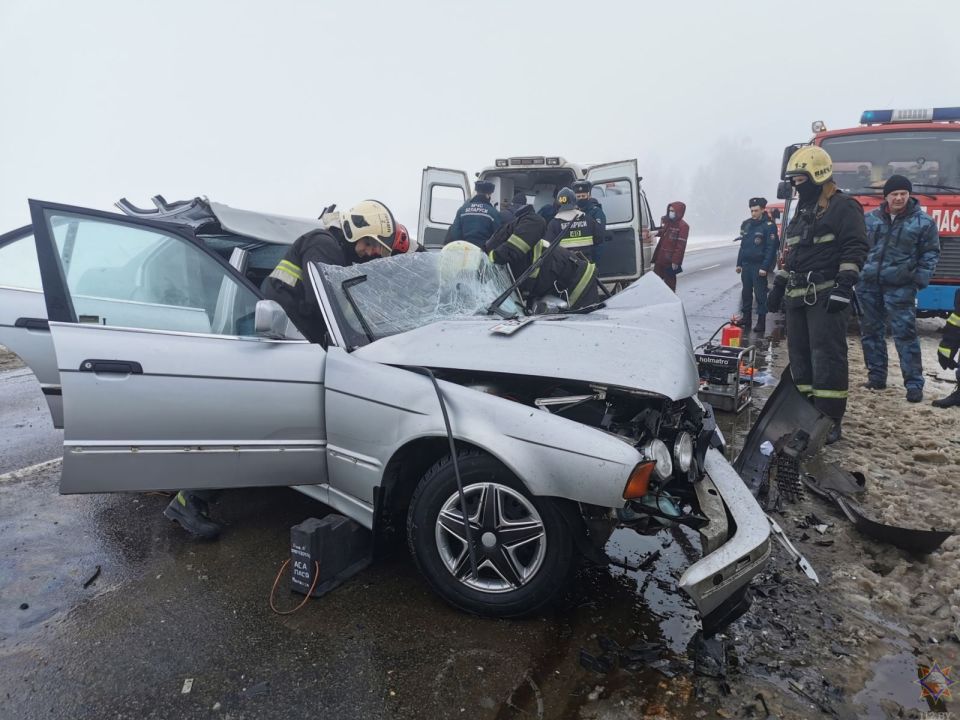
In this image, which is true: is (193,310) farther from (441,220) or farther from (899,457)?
(441,220)

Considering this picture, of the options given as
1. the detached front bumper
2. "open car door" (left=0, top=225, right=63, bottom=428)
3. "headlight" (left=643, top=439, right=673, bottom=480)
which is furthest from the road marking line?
the detached front bumper

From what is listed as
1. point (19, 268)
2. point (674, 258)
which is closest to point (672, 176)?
point (674, 258)

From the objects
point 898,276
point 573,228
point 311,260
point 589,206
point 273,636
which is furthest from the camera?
point 589,206

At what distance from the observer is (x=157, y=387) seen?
2.83 m

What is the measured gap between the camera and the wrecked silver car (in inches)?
96.0

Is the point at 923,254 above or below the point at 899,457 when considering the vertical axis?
above

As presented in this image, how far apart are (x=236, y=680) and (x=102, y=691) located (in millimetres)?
481

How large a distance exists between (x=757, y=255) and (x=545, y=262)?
598 centimetres

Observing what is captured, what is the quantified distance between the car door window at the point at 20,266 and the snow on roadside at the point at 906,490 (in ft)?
16.5

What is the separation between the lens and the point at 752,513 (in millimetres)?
2490

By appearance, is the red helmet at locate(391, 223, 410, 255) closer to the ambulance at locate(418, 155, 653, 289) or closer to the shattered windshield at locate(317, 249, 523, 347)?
the shattered windshield at locate(317, 249, 523, 347)

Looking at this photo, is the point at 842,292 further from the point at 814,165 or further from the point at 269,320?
the point at 269,320

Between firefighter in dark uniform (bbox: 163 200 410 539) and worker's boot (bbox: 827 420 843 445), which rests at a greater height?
firefighter in dark uniform (bbox: 163 200 410 539)

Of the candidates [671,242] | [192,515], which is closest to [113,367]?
[192,515]
